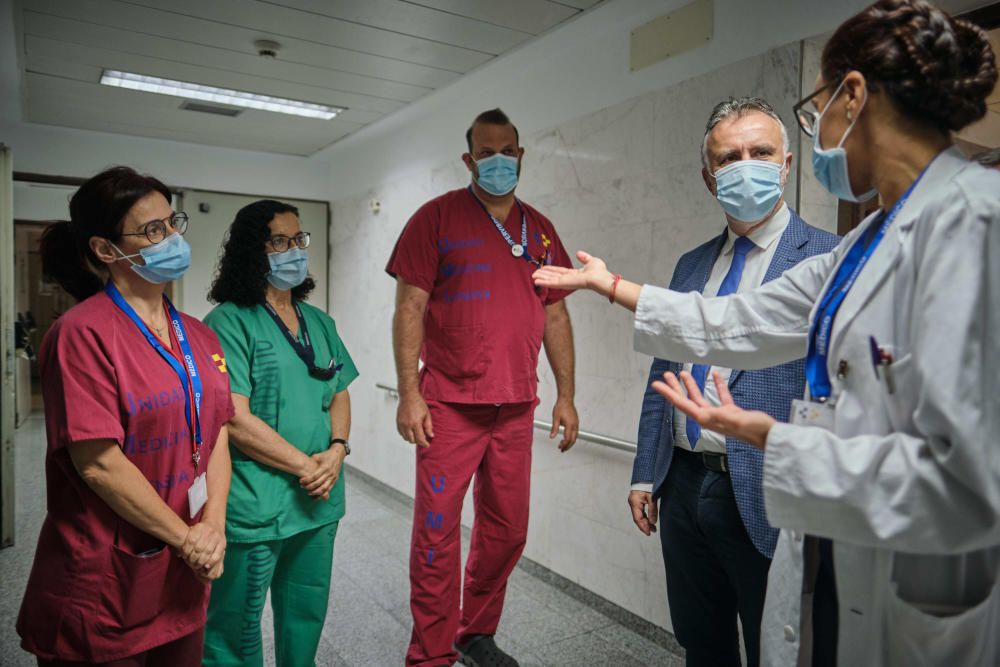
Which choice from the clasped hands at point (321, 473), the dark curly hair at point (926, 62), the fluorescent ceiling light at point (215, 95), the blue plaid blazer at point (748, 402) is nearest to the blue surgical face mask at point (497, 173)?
the blue plaid blazer at point (748, 402)

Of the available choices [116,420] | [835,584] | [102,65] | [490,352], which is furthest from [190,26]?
[835,584]

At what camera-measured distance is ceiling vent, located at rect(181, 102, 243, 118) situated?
4.36 m

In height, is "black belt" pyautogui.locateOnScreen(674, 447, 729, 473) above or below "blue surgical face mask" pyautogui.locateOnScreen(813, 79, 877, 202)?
below

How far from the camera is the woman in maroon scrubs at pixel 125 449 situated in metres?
1.37

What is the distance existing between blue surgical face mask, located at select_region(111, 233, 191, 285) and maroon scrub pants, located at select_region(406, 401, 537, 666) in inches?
40.0

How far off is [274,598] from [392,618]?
975 millimetres

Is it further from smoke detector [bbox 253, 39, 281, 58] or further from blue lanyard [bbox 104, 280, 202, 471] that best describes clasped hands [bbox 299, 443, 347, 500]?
smoke detector [bbox 253, 39, 281, 58]

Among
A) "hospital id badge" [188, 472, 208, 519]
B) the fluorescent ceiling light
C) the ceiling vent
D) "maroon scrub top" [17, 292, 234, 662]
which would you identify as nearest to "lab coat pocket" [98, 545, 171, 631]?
"maroon scrub top" [17, 292, 234, 662]

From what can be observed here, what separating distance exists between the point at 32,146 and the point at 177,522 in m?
4.68

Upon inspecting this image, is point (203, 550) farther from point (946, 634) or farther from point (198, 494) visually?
point (946, 634)

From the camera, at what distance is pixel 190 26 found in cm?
305

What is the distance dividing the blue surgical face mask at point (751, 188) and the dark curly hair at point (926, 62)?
0.60 m

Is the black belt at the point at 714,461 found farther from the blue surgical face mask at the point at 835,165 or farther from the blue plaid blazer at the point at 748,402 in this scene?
the blue surgical face mask at the point at 835,165

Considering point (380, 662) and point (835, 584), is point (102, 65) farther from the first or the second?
point (835, 584)
